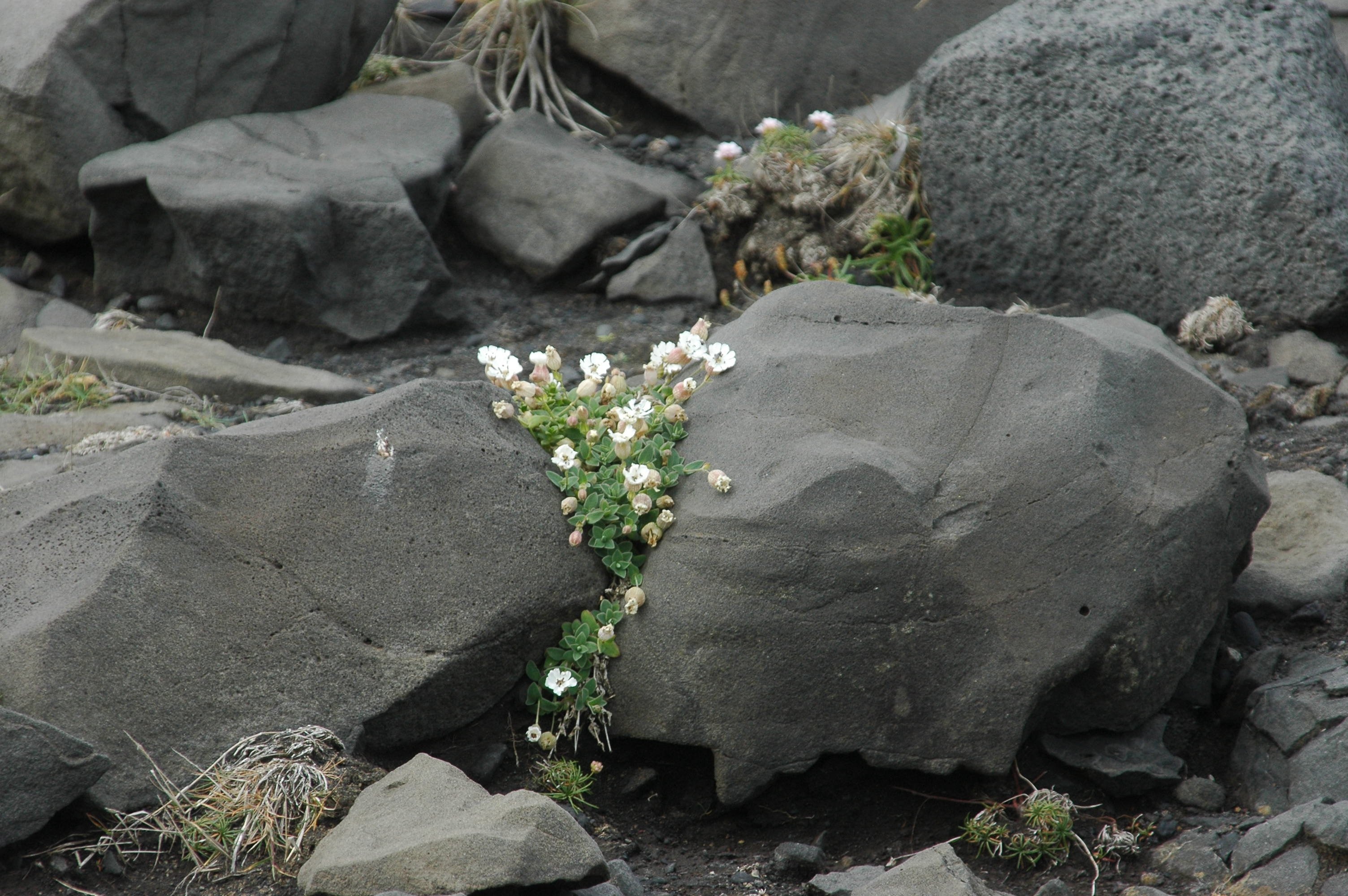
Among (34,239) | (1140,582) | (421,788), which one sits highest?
(1140,582)

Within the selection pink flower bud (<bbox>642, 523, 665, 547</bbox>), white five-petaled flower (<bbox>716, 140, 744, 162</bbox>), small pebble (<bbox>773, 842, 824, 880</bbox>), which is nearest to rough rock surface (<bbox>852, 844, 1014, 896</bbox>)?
small pebble (<bbox>773, 842, 824, 880</bbox>)

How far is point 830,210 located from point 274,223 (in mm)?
2856

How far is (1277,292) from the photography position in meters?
5.43

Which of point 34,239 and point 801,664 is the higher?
point 801,664

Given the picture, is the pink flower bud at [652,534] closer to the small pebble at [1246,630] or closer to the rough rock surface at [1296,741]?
the rough rock surface at [1296,741]

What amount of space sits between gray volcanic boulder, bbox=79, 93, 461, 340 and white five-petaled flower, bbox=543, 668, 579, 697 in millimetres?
3288

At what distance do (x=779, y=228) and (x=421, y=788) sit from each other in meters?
4.48

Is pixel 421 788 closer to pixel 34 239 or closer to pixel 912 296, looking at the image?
pixel 912 296

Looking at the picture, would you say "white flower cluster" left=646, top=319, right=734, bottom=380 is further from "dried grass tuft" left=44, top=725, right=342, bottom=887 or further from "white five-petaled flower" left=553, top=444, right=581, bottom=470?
"dried grass tuft" left=44, top=725, right=342, bottom=887

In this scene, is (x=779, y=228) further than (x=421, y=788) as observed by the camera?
Yes

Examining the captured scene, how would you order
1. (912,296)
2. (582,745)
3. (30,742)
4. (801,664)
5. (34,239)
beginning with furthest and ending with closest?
(34,239) → (912,296) → (582,745) → (801,664) → (30,742)

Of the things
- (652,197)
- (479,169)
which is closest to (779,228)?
(652,197)

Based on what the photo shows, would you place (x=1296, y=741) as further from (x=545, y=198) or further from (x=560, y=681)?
(x=545, y=198)

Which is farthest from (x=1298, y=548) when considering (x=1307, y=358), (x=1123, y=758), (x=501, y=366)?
(x=501, y=366)
